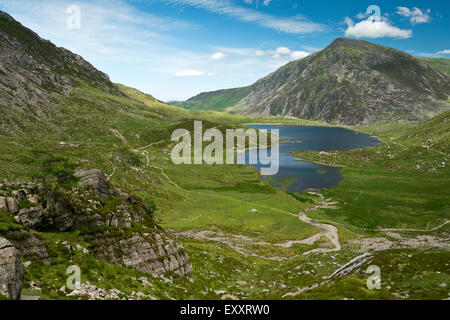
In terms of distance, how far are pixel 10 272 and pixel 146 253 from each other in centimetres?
1786

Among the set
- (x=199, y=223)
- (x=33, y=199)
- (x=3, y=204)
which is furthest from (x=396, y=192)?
(x=3, y=204)

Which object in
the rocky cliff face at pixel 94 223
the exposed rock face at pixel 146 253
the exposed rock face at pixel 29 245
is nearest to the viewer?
the exposed rock face at pixel 29 245

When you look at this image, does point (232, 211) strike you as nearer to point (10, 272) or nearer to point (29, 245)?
point (29, 245)

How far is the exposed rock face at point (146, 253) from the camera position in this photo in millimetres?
32703

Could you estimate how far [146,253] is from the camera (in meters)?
35.9

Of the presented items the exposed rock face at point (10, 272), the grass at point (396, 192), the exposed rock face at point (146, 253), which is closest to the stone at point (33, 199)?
the exposed rock face at point (146, 253)

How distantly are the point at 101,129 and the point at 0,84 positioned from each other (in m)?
61.7

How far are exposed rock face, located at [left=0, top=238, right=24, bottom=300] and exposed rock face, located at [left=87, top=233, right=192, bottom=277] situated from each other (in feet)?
36.5

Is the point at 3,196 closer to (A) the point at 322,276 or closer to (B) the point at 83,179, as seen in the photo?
(B) the point at 83,179

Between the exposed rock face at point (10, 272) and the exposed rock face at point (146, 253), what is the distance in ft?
36.5

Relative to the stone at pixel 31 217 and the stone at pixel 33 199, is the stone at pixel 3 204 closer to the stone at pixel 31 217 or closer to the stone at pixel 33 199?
the stone at pixel 31 217

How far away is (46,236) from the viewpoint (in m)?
28.7

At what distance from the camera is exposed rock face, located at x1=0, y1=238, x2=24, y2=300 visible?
1846 cm

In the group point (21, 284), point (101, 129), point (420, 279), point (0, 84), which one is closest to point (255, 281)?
point (420, 279)
